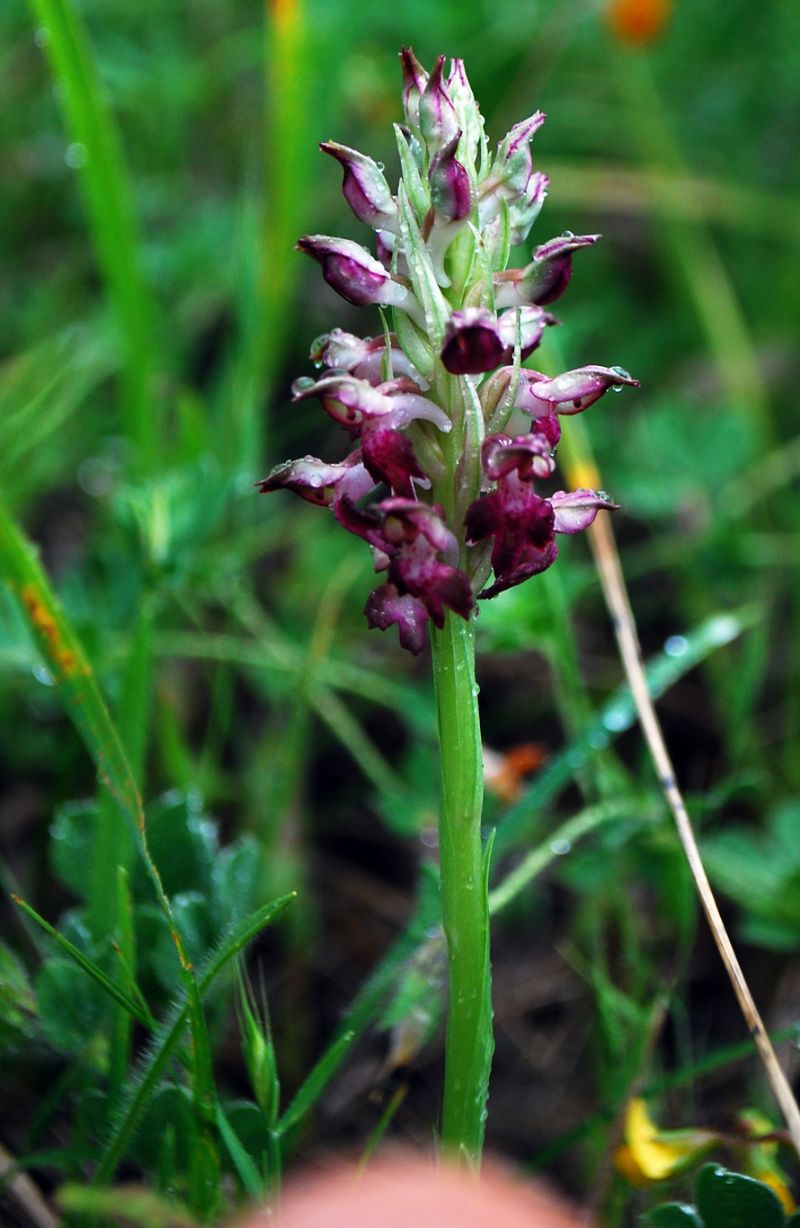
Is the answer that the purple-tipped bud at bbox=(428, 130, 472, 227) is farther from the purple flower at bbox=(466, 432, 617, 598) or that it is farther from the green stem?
the green stem

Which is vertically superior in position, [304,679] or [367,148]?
[367,148]

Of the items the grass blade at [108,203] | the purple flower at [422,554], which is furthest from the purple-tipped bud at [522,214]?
the grass blade at [108,203]

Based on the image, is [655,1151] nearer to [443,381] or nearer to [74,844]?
[74,844]

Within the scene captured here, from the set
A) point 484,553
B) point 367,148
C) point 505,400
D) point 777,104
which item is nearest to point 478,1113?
point 484,553

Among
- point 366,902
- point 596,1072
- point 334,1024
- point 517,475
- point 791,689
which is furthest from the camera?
point 791,689

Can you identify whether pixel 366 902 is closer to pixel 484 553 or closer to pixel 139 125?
pixel 484 553

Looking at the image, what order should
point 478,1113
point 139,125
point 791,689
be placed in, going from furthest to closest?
point 139,125
point 791,689
point 478,1113

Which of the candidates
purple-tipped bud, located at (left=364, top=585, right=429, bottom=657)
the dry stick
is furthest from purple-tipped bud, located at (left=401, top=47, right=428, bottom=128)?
the dry stick

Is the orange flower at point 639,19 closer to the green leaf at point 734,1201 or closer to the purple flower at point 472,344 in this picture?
the purple flower at point 472,344
